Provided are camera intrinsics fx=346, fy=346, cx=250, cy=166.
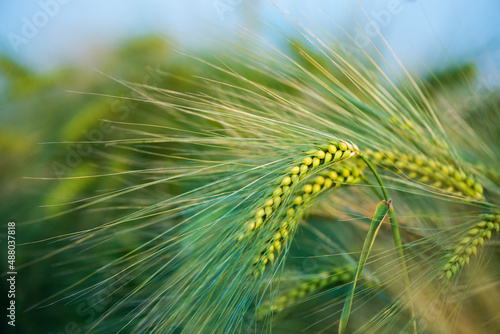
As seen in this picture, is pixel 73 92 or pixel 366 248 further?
pixel 73 92

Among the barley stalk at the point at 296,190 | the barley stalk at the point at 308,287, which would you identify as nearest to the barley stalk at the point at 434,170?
the barley stalk at the point at 296,190

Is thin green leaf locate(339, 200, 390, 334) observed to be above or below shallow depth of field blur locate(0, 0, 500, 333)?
below

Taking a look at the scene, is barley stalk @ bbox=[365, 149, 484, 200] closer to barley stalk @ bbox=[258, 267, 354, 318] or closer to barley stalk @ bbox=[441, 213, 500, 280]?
barley stalk @ bbox=[441, 213, 500, 280]

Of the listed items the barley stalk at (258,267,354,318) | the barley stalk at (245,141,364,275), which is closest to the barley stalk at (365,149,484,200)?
the barley stalk at (245,141,364,275)

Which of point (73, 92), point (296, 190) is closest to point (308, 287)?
point (296, 190)

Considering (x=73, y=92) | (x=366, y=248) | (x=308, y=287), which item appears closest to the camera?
(x=366, y=248)

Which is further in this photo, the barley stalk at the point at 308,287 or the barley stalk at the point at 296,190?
the barley stalk at the point at 308,287

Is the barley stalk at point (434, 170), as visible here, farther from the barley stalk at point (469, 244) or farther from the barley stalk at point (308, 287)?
the barley stalk at point (308, 287)

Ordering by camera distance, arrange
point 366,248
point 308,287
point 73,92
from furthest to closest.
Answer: point 73,92
point 308,287
point 366,248

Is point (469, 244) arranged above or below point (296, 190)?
below

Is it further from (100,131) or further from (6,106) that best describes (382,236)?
(6,106)

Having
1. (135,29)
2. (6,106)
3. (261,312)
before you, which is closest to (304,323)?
(261,312)

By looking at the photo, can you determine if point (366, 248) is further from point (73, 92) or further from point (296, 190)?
point (73, 92)
